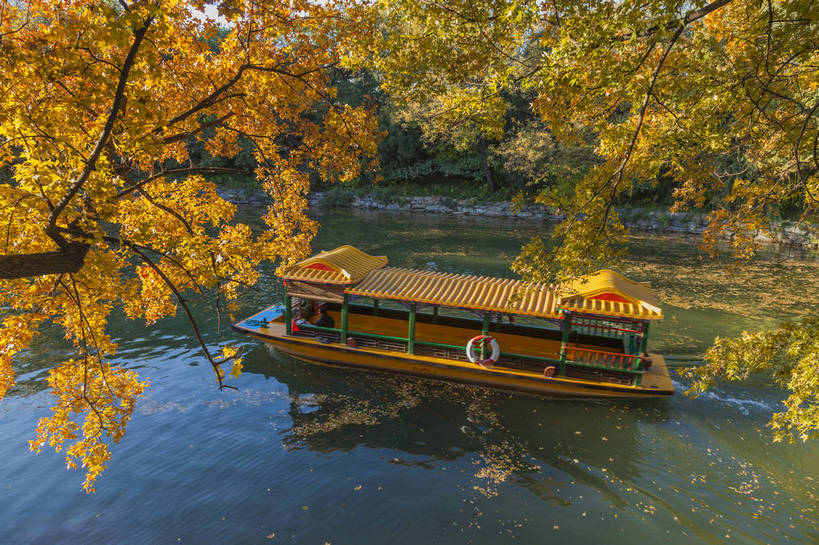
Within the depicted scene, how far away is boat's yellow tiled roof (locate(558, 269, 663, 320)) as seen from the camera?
10.7 meters

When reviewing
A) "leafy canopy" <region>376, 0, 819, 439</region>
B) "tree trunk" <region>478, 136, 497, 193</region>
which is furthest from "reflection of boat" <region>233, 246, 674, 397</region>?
"tree trunk" <region>478, 136, 497, 193</region>

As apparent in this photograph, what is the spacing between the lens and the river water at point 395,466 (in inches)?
304

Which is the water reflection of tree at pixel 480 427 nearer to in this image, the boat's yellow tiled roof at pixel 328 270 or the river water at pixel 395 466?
the river water at pixel 395 466

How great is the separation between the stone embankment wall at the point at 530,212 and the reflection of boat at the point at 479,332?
1801 centimetres

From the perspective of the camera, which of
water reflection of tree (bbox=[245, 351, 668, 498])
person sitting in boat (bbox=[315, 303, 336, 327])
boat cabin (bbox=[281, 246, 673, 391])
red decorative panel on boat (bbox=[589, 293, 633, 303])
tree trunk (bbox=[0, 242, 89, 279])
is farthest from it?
person sitting in boat (bbox=[315, 303, 336, 327])

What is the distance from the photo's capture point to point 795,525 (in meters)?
7.75

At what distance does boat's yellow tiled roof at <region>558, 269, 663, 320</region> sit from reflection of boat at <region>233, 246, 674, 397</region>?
0.08 feet

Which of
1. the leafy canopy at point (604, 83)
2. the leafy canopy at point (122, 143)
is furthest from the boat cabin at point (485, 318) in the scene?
the leafy canopy at point (604, 83)

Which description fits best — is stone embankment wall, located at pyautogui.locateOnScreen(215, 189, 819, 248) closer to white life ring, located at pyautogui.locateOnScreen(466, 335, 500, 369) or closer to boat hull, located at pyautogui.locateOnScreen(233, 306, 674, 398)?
white life ring, located at pyautogui.locateOnScreen(466, 335, 500, 369)

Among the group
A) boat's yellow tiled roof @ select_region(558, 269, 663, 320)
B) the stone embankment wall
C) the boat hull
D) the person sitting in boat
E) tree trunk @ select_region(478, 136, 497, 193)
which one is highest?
tree trunk @ select_region(478, 136, 497, 193)

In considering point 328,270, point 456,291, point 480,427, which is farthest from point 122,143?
point 456,291

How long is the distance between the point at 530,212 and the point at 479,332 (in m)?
31.7

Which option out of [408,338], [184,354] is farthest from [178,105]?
[184,354]

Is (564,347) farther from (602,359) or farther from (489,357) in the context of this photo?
(489,357)
